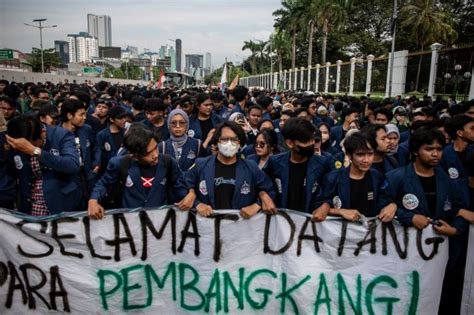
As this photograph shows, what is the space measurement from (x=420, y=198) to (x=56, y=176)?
2969 mm

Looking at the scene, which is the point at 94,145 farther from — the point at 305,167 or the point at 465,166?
the point at 465,166

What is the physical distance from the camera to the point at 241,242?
10.7 ft

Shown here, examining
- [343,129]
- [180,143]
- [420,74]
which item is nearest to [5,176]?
[180,143]

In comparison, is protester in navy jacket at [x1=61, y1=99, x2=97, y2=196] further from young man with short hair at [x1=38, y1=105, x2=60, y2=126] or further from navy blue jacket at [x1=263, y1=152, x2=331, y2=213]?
navy blue jacket at [x1=263, y1=152, x2=331, y2=213]

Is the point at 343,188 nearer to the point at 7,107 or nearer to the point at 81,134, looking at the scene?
the point at 81,134

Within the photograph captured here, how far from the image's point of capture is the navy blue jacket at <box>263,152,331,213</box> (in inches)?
139

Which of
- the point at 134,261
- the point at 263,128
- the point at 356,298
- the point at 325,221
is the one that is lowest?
the point at 356,298

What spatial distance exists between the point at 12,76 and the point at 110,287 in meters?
37.6

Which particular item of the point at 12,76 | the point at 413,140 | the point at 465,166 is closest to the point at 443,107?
the point at 465,166

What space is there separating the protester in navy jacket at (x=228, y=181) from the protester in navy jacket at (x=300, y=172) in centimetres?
23

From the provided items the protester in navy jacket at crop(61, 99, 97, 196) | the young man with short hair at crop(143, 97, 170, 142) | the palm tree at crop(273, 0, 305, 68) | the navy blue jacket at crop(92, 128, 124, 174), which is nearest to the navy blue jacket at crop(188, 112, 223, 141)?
the young man with short hair at crop(143, 97, 170, 142)

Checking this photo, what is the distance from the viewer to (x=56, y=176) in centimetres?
353

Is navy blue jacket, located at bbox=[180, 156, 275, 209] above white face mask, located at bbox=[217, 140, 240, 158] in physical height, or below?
below

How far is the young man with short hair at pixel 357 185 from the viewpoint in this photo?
3262 millimetres
